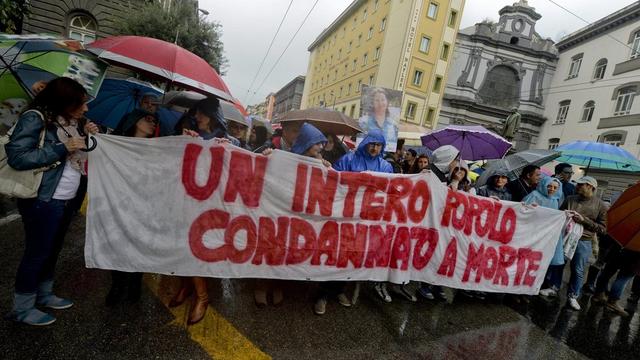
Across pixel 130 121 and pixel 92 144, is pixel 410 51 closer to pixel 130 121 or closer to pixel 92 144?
pixel 130 121

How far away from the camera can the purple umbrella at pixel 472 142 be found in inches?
266

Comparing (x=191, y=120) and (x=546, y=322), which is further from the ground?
(x=191, y=120)

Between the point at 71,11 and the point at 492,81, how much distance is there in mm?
30047

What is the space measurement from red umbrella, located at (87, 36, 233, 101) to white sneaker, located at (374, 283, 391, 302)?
109 inches

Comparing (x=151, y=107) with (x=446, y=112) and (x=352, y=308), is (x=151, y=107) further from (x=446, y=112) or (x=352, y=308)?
(x=446, y=112)

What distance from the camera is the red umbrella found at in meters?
2.94

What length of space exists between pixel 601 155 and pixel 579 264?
2.36 metres

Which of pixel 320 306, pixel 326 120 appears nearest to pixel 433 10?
pixel 326 120

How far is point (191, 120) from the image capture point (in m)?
3.51

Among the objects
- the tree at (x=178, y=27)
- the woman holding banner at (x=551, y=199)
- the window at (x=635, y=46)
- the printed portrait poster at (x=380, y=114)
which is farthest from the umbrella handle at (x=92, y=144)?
the window at (x=635, y=46)

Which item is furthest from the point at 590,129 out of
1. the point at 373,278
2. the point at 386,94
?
the point at 373,278

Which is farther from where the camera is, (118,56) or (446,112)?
(446,112)

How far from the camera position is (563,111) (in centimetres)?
2638

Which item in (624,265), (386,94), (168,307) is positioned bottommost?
(168,307)
